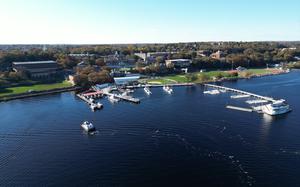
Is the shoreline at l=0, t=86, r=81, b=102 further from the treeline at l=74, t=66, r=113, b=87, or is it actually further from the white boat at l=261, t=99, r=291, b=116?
the white boat at l=261, t=99, r=291, b=116

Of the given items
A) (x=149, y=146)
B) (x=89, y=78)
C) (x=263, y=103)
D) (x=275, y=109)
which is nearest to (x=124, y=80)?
(x=89, y=78)

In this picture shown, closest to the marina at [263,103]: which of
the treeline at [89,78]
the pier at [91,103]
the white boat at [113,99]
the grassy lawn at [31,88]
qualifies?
the white boat at [113,99]

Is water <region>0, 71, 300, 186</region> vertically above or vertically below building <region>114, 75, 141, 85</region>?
below

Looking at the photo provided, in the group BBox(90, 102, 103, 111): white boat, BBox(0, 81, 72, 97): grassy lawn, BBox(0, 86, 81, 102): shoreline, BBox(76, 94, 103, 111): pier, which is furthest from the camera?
BBox(0, 81, 72, 97): grassy lawn

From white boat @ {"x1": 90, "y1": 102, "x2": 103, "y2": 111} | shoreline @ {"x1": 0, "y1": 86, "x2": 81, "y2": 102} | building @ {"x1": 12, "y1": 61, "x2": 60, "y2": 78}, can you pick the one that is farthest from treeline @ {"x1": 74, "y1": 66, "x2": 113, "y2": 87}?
white boat @ {"x1": 90, "y1": 102, "x2": 103, "y2": 111}

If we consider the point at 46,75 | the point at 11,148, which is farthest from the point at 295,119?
the point at 46,75

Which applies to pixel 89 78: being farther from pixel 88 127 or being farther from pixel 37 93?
pixel 88 127

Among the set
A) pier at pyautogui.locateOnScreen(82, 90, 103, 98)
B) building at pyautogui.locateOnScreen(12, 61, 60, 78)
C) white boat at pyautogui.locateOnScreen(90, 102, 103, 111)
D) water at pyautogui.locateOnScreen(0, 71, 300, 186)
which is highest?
building at pyautogui.locateOnScreen(12, 61, 60, 78)

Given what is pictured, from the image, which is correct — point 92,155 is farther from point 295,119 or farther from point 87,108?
point 295,119
